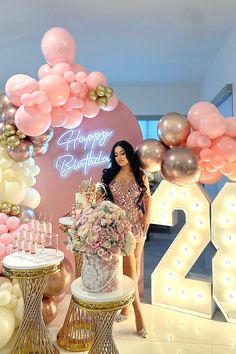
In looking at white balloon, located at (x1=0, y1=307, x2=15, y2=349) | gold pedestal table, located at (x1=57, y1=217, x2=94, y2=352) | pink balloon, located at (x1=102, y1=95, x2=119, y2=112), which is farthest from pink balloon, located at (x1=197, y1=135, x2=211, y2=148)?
white balloon, located at (x1=0, y1=307, x2=15, y2=349)

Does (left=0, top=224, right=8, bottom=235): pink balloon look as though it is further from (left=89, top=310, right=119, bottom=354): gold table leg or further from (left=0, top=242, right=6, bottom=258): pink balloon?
(left=89, top=310, right=119, bottom=354): gold table leg

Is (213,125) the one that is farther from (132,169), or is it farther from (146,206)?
(146,206)

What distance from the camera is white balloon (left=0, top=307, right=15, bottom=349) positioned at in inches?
88.4

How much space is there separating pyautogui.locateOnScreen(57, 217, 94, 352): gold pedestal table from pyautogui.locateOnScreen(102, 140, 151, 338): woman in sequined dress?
432mm

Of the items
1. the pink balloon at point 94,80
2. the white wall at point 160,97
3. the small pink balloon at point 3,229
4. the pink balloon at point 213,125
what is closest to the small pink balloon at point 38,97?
the pink balloon at point 94,80

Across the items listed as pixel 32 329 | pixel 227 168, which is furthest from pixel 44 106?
pixel 32 329

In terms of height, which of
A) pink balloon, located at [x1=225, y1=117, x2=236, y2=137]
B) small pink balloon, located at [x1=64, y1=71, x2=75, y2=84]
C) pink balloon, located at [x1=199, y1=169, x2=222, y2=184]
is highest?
small pink balloon, located at [x1=64, y1=71, x2=75, y2=84]

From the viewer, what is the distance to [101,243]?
166cm

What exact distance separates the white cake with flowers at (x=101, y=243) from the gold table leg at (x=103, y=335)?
18 cm

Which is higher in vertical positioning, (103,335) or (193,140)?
(193,140)

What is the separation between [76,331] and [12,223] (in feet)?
3.41

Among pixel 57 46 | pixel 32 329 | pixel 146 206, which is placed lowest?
pixel 32 329

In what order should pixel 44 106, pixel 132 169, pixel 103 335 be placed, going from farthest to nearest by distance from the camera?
pixel 132 169
pixel 44 106
pixel 103 335

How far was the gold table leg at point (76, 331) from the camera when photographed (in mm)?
2422
